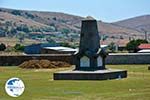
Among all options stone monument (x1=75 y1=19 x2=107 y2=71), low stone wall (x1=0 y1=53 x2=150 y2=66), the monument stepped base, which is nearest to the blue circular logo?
the monument stepped base

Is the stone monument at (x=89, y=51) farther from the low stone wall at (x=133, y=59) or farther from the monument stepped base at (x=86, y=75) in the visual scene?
the low stone wall at (x=133, y=59)

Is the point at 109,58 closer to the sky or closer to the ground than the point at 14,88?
closer to the ground

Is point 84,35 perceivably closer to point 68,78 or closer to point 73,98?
point 68,78

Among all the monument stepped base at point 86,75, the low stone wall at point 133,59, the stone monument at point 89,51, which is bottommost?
the low stone wall at point 133,59

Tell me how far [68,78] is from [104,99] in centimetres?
1385

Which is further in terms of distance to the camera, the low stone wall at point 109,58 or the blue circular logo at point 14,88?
the low stone wall at point 109,58

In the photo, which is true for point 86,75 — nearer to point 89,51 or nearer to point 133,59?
point 89,51

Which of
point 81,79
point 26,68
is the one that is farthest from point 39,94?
point 26,68

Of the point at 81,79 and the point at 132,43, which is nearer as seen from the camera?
the point at 81,79

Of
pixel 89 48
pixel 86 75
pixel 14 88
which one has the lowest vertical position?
pixel 86 75

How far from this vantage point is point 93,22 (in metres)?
38.6

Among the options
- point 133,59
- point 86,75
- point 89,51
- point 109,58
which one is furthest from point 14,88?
point 109,58

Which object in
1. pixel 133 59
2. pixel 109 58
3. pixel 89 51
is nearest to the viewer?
pixel 89 51

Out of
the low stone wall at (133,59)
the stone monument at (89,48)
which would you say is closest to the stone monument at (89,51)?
the stone monument at (89,48)
